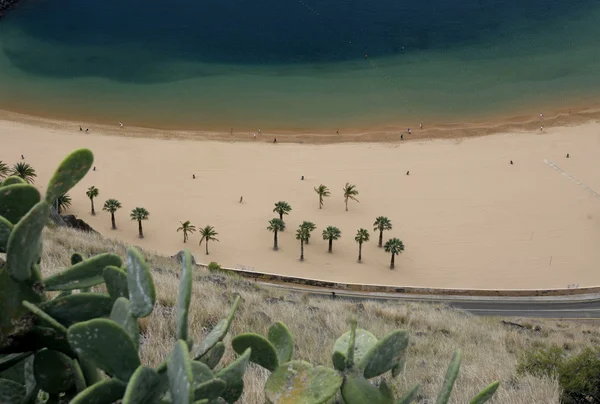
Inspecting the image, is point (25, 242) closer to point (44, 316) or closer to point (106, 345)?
point (44, 316)

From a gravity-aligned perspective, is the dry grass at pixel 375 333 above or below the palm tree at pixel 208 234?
above

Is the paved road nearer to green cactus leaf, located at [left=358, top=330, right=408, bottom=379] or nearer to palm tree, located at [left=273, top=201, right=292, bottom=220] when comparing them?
palm tree, located at [left=273, top=201, right=292, bottom=220]

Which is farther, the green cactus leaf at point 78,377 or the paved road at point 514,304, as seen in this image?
the paved road at point 514,304

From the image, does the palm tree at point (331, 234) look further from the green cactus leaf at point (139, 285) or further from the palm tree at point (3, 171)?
the green cactus leaf at point (139, 285)

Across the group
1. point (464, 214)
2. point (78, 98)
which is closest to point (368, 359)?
point (464, 214)

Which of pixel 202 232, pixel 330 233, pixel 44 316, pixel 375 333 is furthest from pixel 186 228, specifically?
pixel 44 316

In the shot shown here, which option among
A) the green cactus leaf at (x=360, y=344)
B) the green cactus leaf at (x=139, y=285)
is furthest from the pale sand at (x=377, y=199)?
the green cactus leaf at (x=139, y=285)
